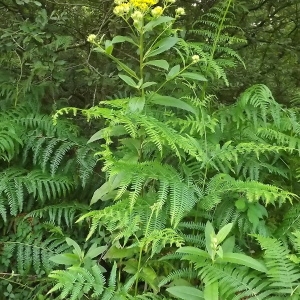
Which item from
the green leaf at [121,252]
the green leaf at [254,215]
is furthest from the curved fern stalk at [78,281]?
the green leaf at [254,215]

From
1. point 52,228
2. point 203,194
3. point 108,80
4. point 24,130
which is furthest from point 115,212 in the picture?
point 108,80

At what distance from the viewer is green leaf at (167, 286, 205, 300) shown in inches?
51.5

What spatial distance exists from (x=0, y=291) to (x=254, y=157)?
4.32 ft

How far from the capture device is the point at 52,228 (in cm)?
194

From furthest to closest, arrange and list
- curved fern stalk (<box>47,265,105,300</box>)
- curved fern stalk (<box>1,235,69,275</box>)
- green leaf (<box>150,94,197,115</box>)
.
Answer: curved fern stalk (<box>1,235,69,275</box>) → green leaf (<box>150,94,197,115</box>) → curved fern stalk (<box>47,265,105,300</box>)

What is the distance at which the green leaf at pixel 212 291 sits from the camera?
1.23 meters

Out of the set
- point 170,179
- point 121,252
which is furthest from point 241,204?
point 121,252

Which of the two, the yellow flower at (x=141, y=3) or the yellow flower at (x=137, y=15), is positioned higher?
the yellow flower at (x=141, y=3)

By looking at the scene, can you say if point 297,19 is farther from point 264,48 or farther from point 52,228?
point 52,228

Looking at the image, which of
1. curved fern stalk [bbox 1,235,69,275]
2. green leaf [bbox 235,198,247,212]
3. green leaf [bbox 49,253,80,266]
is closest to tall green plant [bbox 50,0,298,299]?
green leaf [bbox 235,198,247,212]

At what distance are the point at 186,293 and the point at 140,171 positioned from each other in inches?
17.0

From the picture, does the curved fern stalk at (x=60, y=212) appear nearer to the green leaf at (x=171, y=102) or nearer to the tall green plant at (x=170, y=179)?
the tall green plant at (x=170, y=179)

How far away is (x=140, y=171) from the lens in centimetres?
141

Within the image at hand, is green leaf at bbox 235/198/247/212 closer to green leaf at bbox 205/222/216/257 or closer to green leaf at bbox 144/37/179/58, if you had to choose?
green leaf at bbox 205/222/216/257
